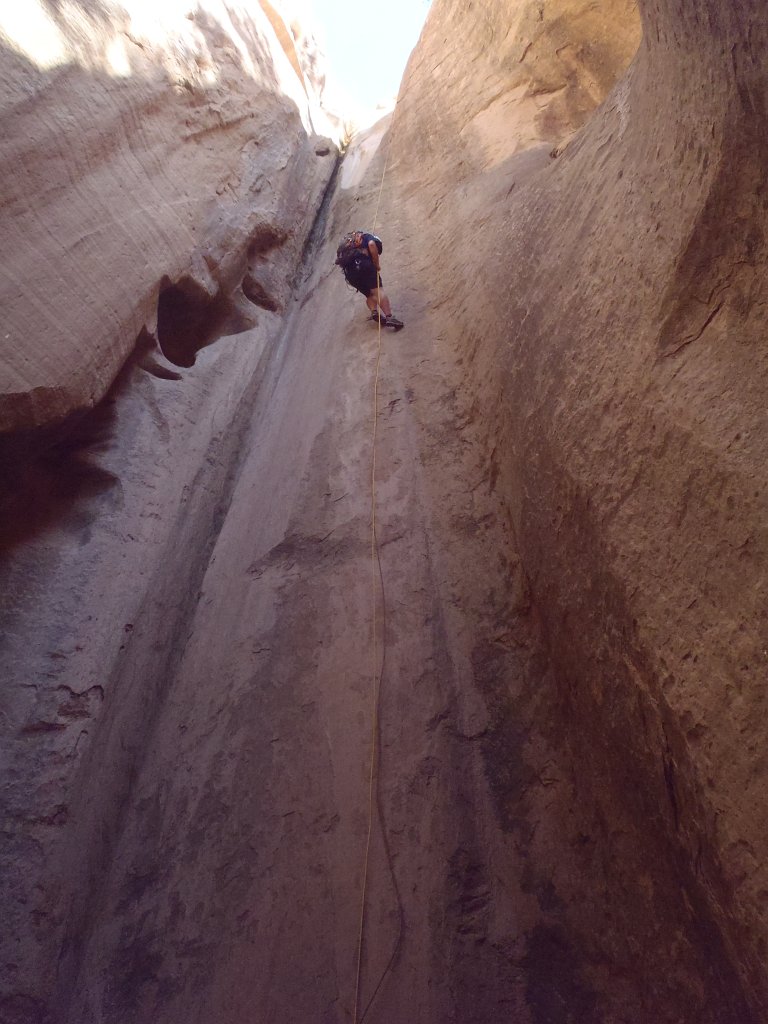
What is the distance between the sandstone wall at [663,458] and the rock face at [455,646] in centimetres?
1

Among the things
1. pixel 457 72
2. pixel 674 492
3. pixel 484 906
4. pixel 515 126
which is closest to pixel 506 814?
pixel 484 906

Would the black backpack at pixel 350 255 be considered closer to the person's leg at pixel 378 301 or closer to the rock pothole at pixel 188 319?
the person's leg at pixel 378 301

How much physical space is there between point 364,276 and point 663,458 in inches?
147

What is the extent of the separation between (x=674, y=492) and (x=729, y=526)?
28 cm

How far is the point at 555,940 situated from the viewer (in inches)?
90.2

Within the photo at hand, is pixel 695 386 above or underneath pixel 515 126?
underneath

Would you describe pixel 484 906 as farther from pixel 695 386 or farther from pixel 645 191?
pixel 645 191

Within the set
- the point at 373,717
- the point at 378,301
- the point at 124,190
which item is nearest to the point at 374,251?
the point at 378,301

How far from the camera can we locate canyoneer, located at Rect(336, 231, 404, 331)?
212 inches

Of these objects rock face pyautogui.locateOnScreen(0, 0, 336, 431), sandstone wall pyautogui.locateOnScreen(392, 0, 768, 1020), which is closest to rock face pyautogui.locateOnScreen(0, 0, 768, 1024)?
sandstone wall pyautogui.locateOnScreen(392, 0, 768, 1020)

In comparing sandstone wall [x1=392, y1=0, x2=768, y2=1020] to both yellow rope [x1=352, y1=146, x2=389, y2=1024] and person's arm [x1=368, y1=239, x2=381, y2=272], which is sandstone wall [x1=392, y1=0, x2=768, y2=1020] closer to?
yellow rope [x1=352, y1=146, x2=389, y2=1024]

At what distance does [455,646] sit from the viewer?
3189mm

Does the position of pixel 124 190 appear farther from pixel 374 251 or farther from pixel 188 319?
pixel 374 251

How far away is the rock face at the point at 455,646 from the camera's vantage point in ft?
6.66
